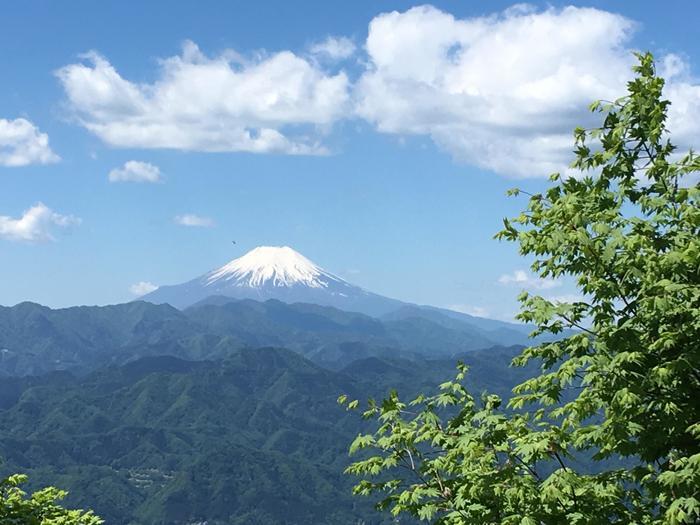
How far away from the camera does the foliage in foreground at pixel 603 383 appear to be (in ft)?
42.3

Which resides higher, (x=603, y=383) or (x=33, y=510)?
(x=603, y=383)

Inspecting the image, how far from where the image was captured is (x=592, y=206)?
15.0 metres

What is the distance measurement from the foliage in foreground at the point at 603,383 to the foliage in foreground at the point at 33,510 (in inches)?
376

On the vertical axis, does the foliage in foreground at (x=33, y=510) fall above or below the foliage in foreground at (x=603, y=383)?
below

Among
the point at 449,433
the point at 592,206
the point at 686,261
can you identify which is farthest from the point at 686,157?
the point at 449,433

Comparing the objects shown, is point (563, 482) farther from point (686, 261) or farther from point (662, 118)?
point (662, 118)

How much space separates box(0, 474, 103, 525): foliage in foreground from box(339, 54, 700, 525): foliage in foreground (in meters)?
9.54

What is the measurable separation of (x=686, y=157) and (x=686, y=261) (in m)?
3.39

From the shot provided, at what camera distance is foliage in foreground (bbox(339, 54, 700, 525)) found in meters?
12.9

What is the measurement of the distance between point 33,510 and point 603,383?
17.3 m

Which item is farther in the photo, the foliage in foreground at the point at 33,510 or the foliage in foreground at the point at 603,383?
the foliage in foreground at the point at 33,510

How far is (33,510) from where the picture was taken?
21812 mm

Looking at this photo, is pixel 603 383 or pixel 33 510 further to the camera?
pixel 33 510

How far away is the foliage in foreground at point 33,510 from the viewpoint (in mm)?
20781
